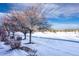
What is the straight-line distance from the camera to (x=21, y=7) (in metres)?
2.03

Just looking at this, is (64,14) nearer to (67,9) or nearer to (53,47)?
(67,9)

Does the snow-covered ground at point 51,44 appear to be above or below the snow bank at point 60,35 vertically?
below

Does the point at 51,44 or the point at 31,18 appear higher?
the point at 31,18

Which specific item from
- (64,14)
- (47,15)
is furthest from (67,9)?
(47,15)

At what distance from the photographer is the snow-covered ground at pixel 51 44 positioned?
79.2 inches

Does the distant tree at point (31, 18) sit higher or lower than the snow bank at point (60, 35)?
higher

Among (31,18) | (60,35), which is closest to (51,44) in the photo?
(60,35)

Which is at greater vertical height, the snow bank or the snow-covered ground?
the snow bank

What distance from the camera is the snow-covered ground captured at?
201cm

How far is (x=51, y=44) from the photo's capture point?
2.03 metres

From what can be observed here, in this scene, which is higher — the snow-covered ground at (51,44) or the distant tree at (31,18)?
the distant tree at (31,18)

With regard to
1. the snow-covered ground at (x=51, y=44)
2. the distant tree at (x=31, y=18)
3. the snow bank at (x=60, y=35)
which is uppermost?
the distant tree at (x=31, y=18)

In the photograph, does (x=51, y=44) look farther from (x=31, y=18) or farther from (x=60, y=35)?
(x=31, y=18)

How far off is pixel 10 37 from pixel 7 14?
206 millimetres
